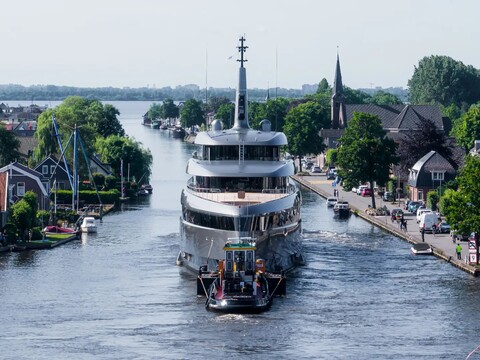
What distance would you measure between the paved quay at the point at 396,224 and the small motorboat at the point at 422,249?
1.32 feet

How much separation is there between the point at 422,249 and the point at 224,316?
28.2m

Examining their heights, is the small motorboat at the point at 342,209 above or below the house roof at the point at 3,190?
below

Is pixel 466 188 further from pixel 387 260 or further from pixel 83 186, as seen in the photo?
pixel 83 186

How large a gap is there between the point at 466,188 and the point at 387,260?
8259 mm

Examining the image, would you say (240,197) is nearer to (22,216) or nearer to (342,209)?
(22,216)

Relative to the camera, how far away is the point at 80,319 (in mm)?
78000

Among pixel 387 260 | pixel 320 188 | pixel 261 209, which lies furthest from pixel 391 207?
pixel 261 209

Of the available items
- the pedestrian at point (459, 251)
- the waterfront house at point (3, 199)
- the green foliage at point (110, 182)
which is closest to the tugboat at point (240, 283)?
the pedestrian at point (459, 251)

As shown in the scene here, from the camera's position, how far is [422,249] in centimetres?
10331

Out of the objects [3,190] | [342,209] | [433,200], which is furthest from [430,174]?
[3,190]

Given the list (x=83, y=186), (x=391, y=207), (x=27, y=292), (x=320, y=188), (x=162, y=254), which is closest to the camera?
(x=27, y=292)

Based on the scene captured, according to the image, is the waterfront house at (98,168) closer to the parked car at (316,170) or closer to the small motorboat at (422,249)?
the parked car at (316,170)

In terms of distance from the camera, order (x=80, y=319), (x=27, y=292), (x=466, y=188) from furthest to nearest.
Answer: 1. (x=466, y=188)
2. (x=27, y=292)
3. (x=80, y=319)

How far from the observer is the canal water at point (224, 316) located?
7094cm
